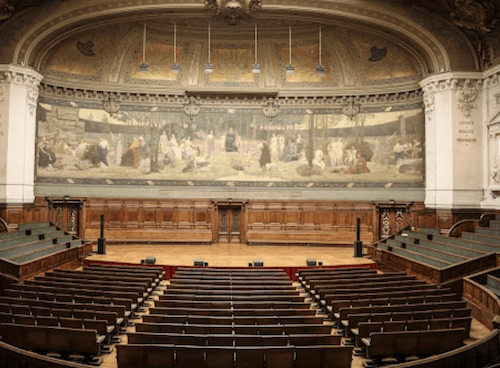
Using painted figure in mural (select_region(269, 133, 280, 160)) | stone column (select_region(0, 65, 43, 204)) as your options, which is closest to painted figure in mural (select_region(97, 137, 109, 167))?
stone column (select_region(0, 65, 43, 204))

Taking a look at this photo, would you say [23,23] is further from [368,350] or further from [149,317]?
[368,350]

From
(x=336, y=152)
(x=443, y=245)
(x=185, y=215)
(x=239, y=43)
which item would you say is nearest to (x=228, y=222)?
(x=185, y=215)

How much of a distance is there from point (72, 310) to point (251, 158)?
1395cm

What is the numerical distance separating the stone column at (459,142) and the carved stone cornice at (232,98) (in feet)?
9.31

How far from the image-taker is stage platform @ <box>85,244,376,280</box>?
13719mm

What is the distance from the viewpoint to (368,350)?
5941mm

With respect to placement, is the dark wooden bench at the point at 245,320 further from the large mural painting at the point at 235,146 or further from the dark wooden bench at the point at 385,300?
the large mural painting at the point at 235,146

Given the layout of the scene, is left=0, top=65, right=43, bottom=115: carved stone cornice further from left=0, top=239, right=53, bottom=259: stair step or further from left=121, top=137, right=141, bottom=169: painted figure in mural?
left=0, top=239, right=53, bottom=259: stair step

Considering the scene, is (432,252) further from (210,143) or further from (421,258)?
(210,143)

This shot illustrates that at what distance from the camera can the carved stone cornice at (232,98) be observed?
19.1 metres

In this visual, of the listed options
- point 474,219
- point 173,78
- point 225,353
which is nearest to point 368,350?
point 225,353

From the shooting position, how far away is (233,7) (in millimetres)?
16219

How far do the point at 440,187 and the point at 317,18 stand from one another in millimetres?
8704

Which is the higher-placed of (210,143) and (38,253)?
(210,143)
